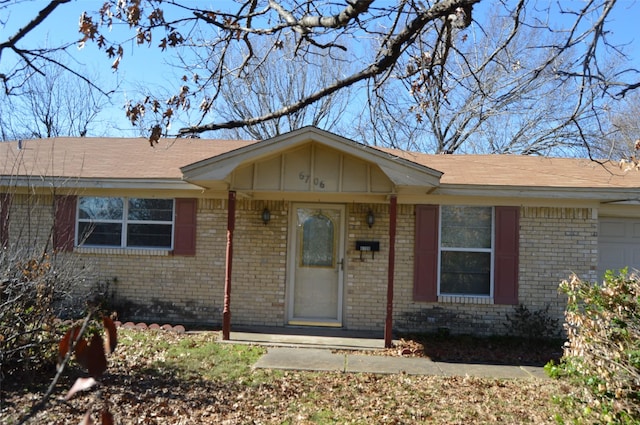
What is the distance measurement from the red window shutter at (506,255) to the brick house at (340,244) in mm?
19

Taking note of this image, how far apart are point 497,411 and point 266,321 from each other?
517 centimetres

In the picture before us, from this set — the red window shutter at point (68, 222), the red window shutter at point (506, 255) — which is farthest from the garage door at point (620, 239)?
the red window shutter at point (68, 222)

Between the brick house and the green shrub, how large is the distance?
177 inches

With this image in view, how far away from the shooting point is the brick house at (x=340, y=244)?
9422mm

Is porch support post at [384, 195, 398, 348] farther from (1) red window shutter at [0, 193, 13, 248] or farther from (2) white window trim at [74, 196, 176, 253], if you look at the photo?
(1) red window shutter at [0, 193, 13, 248]

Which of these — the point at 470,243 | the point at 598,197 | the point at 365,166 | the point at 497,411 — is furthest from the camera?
the point at 470,243

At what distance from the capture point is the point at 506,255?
9.45m

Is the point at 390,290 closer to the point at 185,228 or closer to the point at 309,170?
the point at 309,170

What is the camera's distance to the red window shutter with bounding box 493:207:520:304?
9414mm

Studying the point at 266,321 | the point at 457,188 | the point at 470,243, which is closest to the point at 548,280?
the point at 470,243

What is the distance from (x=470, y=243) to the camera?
9641 mm

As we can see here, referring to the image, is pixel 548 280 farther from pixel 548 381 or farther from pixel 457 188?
pixel 548 381

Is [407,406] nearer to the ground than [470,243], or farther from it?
nearer to the ground

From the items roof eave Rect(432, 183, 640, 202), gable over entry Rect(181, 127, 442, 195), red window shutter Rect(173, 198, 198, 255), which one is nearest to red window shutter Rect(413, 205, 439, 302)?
roof eave Rect(432, 183, 640, 202)
